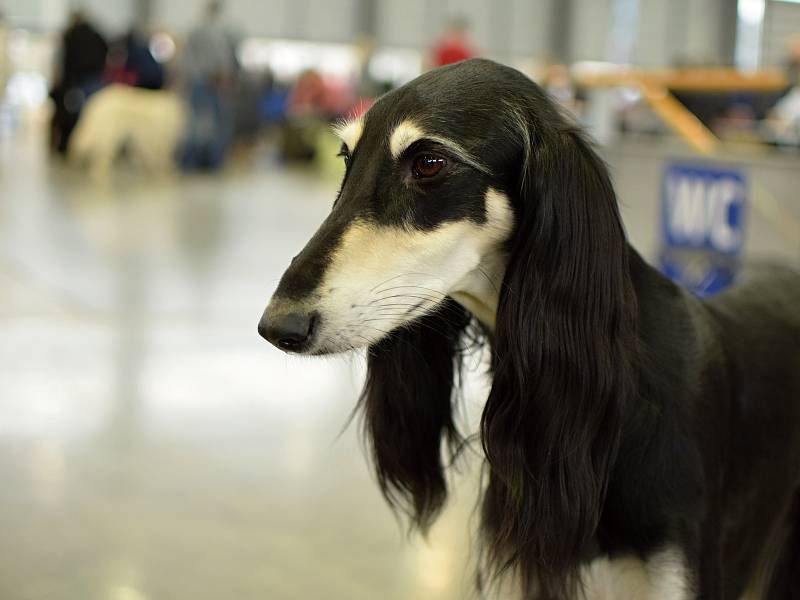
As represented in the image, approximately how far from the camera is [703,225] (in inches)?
203

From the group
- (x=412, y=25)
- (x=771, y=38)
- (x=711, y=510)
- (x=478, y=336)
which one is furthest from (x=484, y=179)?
(x=412, y=25)

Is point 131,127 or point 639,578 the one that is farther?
point 131,127

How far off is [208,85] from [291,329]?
11938mm

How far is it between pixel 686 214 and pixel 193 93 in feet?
29.4

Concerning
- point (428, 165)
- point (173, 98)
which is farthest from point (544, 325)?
point (173, 98)

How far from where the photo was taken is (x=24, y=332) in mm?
4551

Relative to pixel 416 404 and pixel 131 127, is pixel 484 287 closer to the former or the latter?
pixel 416 404

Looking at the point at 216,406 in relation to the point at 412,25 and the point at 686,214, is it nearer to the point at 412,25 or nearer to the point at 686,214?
the point at 686,214

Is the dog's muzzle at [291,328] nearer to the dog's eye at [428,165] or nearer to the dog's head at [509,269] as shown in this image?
the dog's head at [509,269]

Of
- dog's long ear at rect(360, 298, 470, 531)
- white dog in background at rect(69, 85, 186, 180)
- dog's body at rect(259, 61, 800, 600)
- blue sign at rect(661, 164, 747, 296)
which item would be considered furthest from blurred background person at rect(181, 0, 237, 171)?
dog's body at rect(259, 61, 800, 600)

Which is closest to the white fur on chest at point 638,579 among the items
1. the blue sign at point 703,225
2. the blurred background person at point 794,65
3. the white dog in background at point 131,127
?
the blue sign at point 703,225

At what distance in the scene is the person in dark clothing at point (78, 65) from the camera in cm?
1353

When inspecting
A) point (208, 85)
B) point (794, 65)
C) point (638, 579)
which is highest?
point (794, 65)

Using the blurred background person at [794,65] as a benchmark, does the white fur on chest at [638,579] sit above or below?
below
